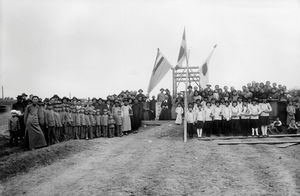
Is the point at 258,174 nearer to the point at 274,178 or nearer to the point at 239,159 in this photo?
the point at 274,178

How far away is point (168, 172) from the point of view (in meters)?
8.91

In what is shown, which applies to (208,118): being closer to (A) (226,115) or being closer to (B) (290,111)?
(A) (226,115)

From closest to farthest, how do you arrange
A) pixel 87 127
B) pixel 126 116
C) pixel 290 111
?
pixel 290 111
pixel 87 127
pixel 126 116

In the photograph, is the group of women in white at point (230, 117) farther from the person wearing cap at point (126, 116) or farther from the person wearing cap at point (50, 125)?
the person wearing cap at point (50, 125)

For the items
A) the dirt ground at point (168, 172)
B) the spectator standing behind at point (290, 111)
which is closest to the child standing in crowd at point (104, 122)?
the dirt ground at point (168, 172)

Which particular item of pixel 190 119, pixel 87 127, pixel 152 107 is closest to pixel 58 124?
pixel 87 127

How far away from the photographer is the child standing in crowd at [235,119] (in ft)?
47.3

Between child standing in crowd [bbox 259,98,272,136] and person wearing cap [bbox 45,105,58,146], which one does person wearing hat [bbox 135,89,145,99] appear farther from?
child standing in crowd [bbox 259,98,272,136]

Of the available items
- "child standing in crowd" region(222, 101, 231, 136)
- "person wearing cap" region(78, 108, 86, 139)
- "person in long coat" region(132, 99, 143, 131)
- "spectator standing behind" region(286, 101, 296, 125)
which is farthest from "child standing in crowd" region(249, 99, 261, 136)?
"person wearing cap" region(78, 108, 86, 139)

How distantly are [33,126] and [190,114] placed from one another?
19.5 feet

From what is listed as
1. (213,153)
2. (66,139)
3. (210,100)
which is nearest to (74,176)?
(213,153)

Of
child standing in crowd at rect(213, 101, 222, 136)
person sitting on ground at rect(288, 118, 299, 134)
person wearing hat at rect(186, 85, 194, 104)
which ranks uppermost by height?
person wearing hat at rect(186, 85, 194, 104)

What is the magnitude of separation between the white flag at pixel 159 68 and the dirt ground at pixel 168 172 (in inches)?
260

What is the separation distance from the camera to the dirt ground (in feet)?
25.3
